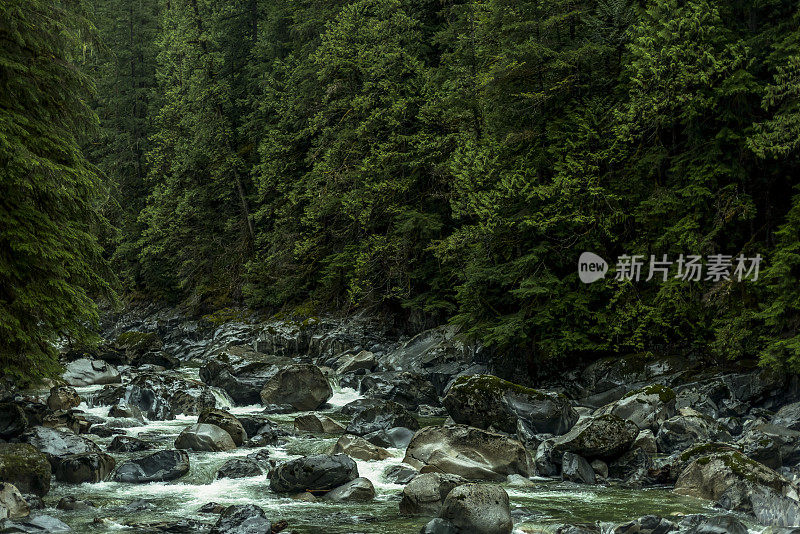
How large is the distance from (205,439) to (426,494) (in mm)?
5094

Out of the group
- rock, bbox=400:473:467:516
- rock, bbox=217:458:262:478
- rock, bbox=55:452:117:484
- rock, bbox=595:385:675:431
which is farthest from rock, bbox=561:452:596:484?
rock, bbox=55:452:117:484

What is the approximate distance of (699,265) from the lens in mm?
15836

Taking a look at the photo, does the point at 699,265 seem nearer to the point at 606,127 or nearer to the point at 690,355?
the point at 690,355

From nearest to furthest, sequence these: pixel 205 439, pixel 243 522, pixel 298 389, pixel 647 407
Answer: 1. pixel 243 522
2. pixel 205 439
3. pixel 647 407
4. pixel 298 389

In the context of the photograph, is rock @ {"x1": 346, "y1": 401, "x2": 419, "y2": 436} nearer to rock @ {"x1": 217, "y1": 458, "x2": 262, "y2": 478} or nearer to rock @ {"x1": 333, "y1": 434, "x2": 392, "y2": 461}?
rock @ {"x1": 333, "y1": 434, "x2": 392, "y2": 461}

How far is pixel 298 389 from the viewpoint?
677 inches

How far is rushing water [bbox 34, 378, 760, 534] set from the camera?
8117mm

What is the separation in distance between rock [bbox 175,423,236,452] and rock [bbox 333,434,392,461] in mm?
2080

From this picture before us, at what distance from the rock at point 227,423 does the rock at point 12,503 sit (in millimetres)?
4797

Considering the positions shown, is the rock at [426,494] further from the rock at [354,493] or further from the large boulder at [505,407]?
the large boulder at [505,407]

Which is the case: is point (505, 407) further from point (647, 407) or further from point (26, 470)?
point (26, 470)

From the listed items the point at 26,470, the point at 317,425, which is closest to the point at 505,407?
the point at 317,425

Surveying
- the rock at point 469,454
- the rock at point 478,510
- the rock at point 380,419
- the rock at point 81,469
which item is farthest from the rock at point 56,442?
the rock at point 478,510

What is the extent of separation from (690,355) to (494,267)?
17.6ft
